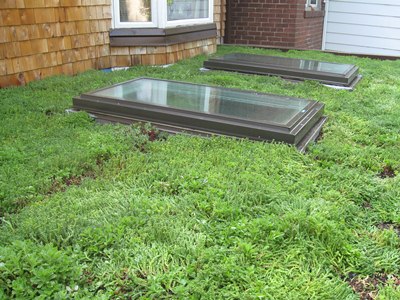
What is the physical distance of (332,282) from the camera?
6.61 ft

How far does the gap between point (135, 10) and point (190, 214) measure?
4768mm

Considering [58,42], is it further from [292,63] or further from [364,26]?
[364,26]

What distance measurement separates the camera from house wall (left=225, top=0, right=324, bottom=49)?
29.9 feet

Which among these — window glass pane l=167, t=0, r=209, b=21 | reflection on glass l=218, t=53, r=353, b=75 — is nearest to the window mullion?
window glass pane l=167, t=0, r=209, b=21

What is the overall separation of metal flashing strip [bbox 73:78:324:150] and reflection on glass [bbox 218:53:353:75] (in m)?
2.03

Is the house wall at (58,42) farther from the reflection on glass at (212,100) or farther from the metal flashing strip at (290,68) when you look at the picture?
the reflection on glass at (212,100)

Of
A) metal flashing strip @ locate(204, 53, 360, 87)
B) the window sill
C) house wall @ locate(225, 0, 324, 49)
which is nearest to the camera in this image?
metal flashing strip @ locate(204, 53, 360, 87)

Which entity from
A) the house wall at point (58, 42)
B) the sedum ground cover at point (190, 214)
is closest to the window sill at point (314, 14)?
the house wall at point (58, 42)

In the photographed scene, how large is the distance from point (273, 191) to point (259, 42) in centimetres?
734

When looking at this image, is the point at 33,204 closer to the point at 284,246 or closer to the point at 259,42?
the point at 284,246

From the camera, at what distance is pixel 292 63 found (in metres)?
6.66

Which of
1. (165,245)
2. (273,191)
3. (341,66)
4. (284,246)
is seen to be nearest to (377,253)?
(284,246)

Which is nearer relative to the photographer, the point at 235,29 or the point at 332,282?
the point at 332,282

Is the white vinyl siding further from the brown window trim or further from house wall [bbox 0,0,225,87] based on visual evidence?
house wall [bbox 0,0,225,87]
